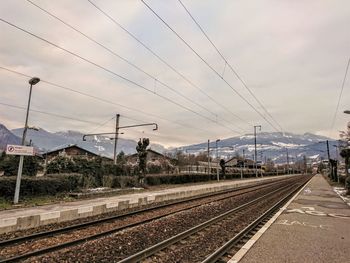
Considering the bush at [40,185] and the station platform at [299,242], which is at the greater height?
the bush at [40,185]

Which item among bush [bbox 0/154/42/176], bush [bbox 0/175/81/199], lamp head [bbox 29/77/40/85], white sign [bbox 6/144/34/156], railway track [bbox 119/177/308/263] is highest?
lamp head [bbox 29/77/40/85]

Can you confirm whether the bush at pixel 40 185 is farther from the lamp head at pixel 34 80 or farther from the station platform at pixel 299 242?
the station platform at pixel 299 242

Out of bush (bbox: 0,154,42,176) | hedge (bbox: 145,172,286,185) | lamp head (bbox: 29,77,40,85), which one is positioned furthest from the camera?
hedge (bbox: 145,172,286,185)

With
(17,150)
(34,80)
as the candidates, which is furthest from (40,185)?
(34,80)

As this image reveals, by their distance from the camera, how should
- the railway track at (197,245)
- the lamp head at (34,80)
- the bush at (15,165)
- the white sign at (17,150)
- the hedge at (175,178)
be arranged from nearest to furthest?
1. the railway track at (197,245)
2. the white sign at (17,150)
3. the lamp head at (34,80)
4. the bush at (15,165)
5. the hedge at (175,178)

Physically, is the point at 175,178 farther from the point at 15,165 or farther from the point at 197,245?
the point at 197,245

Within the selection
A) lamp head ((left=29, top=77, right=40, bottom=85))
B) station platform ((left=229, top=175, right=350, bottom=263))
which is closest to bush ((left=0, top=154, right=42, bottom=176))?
lamp head ((left=29, top=77, right=40, bottom=85))

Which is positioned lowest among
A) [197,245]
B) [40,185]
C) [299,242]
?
[197,245]

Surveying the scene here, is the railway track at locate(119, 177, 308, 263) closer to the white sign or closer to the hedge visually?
the white sign

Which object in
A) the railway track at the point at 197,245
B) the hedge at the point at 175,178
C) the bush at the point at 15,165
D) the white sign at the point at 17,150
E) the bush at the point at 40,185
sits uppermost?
the white sign at the point at 17,150

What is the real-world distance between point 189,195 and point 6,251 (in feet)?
60.8

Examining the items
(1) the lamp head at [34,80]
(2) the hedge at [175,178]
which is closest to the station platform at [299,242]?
(1) the lamp head at [34,80]

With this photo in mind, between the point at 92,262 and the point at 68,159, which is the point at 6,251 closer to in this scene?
the point at 92,262

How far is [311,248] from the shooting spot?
8.39 m
